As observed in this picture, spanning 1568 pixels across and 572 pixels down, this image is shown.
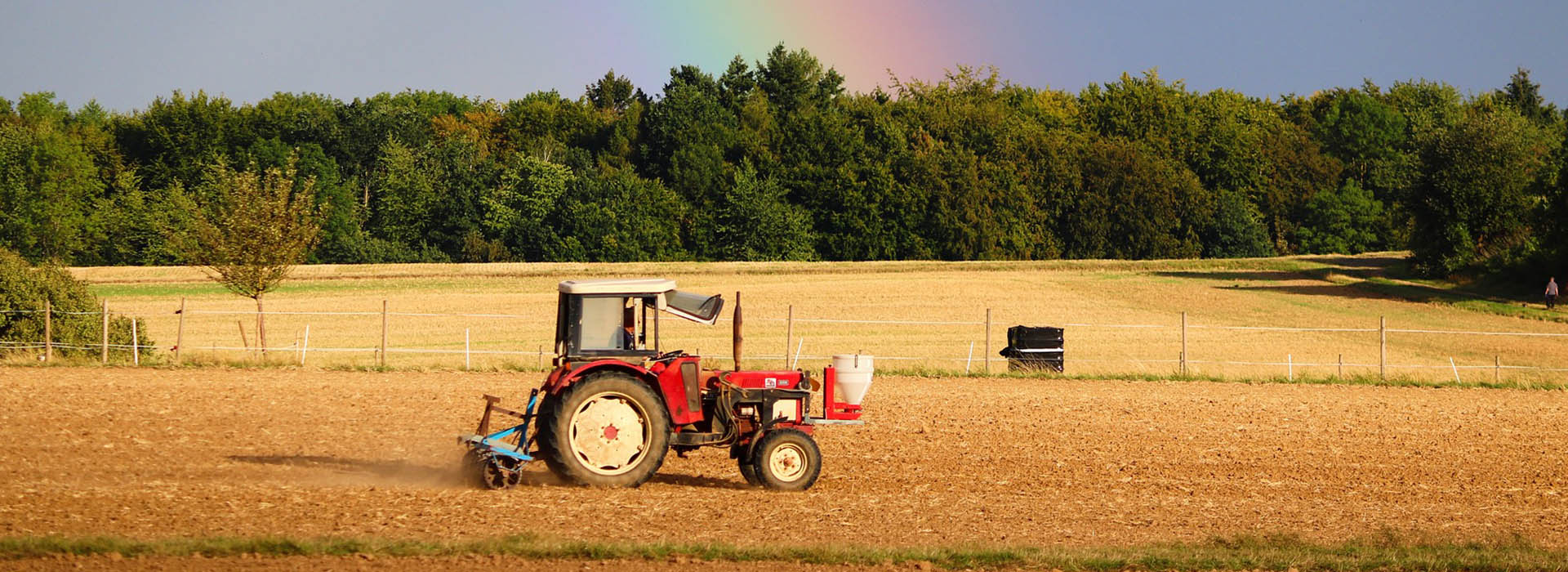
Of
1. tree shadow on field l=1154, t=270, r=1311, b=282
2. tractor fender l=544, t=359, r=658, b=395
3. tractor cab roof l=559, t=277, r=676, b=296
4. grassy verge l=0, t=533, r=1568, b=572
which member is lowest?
grassy verge l=0, t=533, r=1568, b=572

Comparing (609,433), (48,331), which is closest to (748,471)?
(609,433)

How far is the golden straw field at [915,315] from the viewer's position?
92.4 ft

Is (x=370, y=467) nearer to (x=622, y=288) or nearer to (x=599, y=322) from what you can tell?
(x=599, y=322)

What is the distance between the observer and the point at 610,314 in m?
12.0

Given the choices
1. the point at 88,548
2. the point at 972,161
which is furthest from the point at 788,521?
the point at 972,161

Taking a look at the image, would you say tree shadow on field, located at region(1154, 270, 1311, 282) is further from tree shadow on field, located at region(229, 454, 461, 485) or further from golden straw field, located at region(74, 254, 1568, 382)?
tree shadow on field, located at region(229, 454, 461, 485)

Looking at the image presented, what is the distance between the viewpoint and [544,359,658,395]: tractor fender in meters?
11.7

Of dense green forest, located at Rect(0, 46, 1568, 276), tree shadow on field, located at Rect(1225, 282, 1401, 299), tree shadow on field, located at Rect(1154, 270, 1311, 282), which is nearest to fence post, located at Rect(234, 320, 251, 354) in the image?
dense green forest, located at Rect(0, 46, 1568, 276)

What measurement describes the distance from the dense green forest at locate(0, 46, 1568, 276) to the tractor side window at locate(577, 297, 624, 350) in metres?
49.7

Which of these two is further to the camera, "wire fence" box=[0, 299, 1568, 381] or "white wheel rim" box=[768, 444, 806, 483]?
"wire fence" box=[0, 299, 1568, 381]

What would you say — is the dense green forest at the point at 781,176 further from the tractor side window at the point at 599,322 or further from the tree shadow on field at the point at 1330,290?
the tractor side window at the point at 599,322

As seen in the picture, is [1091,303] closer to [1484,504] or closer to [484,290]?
[484,290]

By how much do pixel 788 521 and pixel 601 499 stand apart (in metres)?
1.71

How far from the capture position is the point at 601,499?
37.7 feet
